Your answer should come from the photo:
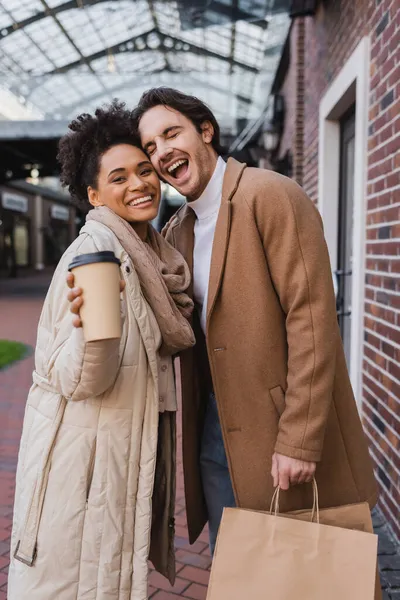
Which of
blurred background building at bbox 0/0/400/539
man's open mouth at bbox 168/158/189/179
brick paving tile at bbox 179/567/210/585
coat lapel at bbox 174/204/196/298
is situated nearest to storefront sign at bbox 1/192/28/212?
blurred background building at bbox 0/0/400/539

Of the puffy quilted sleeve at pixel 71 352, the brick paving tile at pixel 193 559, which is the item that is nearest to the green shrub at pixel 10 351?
the brick paving tile at pixel 193 559

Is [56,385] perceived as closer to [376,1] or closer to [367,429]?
[367,429]

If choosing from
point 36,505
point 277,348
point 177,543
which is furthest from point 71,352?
point 177,543

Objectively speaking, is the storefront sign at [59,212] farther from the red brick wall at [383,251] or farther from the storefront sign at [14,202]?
the red brick wall at [383,251]

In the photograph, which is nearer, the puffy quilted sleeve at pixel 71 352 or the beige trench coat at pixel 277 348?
the puffy quilted sleeve at pixel 71 352

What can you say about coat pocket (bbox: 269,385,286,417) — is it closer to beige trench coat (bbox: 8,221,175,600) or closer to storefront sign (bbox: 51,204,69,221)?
beige trench coat (bbox: 8,221,175,600)

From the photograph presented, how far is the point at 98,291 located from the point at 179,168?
791mm

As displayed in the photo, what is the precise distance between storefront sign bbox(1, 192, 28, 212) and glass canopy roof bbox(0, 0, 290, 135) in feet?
32.6

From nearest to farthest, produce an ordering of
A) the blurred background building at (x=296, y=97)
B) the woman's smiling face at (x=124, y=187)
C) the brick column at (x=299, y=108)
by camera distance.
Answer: the woman's smiling face at (x=124, y=187), the blurred background building at (x=296, y=97), the brick column at (x=299, y=108)

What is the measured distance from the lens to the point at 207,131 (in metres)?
2.10

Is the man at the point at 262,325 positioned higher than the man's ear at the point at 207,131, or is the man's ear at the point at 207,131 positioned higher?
the man's ear at the point at 207,131

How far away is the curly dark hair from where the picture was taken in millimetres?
1956

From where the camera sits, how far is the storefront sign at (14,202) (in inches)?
1094

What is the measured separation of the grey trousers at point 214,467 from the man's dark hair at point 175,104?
983mm
